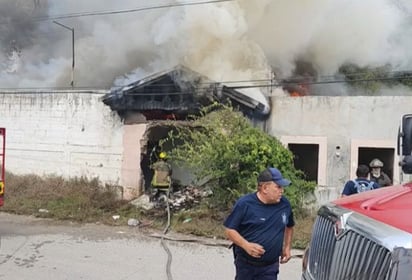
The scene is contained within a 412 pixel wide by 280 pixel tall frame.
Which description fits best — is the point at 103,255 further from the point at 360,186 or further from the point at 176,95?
the point at 176,95

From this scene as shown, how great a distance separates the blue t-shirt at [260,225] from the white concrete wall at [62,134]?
10.8 m

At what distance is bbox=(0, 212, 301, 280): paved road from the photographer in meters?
6.91

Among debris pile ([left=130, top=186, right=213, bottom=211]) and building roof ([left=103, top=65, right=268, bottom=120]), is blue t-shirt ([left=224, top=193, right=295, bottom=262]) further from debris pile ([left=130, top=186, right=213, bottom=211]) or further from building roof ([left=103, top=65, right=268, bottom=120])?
building roof ([left=103, top=65, right=268, bottom=120])

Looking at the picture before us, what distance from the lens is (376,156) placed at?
1363cm

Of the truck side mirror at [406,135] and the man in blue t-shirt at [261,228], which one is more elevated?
the truck side mirror at [406,135]

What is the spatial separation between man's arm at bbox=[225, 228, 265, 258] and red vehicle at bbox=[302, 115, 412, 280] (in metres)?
0.38

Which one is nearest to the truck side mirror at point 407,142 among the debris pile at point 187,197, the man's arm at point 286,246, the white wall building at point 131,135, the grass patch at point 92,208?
the man's arm at point 286,246

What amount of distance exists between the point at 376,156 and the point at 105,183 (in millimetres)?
7450

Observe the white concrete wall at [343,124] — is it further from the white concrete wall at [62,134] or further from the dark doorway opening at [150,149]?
the white concrete wall at [62,134]

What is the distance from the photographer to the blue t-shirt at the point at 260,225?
3.96 meters

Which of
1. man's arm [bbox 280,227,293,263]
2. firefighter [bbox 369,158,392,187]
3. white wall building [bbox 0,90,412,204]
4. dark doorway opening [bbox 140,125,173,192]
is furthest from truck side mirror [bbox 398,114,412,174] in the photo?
dark doorway opening [bbox 140,125,173,192]

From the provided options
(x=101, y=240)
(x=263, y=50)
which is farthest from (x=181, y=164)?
(x=263, y=50)

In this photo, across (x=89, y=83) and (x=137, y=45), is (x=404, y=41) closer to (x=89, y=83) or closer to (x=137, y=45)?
(x=137, y=45)

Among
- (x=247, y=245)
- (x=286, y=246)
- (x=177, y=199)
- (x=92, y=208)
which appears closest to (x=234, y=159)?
(x=177, y=199)
